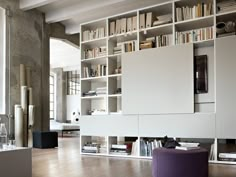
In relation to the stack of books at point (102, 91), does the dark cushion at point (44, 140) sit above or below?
below

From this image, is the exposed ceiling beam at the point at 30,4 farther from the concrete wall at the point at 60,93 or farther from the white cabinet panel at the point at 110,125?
the concrete wall at the point at 60,93

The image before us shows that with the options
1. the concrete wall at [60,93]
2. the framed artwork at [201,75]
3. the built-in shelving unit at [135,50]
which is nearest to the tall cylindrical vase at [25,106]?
the built-in shelving unit at [135,50]

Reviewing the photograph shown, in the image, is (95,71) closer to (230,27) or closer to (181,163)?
(230,27)

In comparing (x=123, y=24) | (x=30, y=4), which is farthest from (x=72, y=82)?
(x=123, y=24)

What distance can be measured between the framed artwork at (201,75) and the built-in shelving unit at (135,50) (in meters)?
0.09

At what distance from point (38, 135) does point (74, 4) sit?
12.2ft

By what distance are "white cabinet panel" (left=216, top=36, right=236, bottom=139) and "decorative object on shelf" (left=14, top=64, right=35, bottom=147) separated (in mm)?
4912

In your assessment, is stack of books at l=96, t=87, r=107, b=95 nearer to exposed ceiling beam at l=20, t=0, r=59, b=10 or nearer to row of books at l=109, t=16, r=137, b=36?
row of books at l=109, t=16, r=137, b=36

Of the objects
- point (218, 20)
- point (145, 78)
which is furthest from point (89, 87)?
point (218, 20)

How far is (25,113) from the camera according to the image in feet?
25.3

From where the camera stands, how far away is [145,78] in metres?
5.64

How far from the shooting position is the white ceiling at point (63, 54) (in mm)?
13330

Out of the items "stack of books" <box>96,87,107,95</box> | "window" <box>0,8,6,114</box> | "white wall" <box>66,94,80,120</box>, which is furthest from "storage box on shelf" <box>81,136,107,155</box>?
"white wall" <box>66,94,80,120</box>

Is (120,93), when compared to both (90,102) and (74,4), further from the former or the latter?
(74,4)
